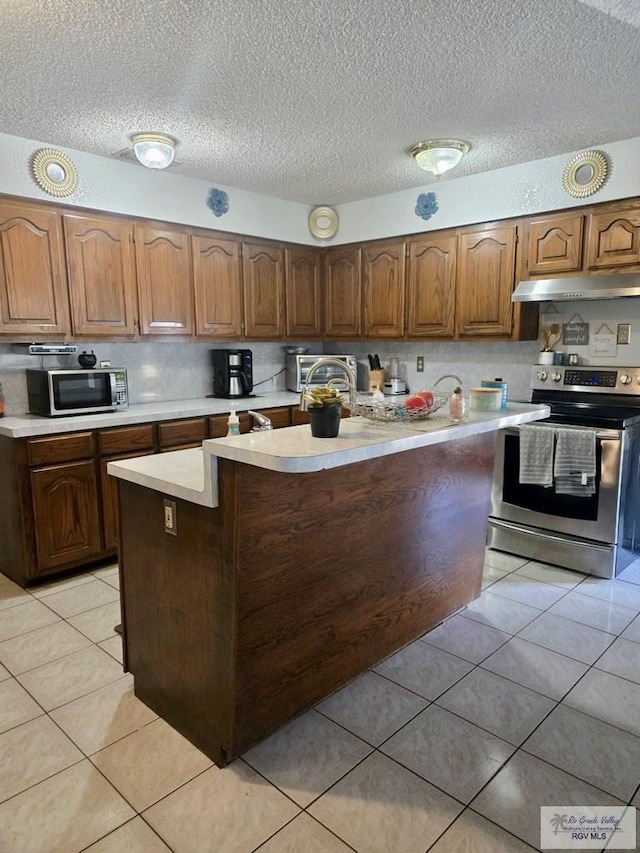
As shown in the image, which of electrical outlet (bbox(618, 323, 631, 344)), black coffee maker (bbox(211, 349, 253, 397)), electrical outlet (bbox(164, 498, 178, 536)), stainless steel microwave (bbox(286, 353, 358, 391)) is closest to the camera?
electrical outlet (bbox(164, 498, 178, 536))

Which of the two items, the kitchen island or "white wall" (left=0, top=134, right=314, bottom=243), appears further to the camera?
"white wall" (left=0, top=134, right=314, bottom=243)

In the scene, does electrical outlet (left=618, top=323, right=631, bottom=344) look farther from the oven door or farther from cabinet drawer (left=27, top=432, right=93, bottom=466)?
cabinet drawer (left=27, top=432, right=93, bottom=466)

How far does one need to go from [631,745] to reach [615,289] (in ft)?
7.69

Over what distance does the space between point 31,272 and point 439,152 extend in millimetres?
2399

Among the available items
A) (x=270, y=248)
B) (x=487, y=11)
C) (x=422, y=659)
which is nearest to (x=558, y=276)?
(x=487, y=11)

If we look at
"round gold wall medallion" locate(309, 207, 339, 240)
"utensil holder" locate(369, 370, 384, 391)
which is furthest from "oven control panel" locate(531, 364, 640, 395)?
"round gold wall medallion" locate(309, 207, 339, 240)

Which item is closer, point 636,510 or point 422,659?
point 422,659

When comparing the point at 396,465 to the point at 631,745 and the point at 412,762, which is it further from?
the point at 631,745

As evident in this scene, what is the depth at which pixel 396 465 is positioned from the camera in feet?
7.30

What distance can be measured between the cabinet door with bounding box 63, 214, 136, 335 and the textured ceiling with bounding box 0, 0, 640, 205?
43 centimetres

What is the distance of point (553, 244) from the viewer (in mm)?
3453

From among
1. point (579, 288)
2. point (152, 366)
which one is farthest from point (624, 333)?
point (152, 366)

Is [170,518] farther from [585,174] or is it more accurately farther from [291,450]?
[585,174]

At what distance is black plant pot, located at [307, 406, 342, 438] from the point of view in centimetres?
176
